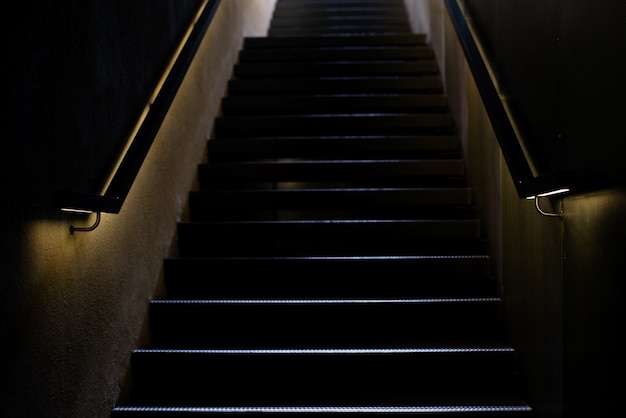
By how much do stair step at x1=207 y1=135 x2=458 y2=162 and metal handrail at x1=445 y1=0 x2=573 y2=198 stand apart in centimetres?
90

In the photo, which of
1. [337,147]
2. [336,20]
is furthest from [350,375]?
[336,20]

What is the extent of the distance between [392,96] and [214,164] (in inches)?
53.4

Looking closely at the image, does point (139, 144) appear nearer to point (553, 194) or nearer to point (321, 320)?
point (321, 320)

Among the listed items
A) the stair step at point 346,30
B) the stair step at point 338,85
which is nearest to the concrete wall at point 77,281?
the stair step at point 338,85

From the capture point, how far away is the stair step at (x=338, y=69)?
466 centimetres

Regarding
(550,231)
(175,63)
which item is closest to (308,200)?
(175,63)

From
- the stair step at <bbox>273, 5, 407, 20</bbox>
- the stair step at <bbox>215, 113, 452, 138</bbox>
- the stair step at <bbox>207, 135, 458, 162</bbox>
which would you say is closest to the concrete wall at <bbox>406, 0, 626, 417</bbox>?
the stair step at <bbox>207, 135, 458, 162</bbox>

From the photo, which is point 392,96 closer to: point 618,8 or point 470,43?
point 470,43

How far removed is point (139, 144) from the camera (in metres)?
2.30

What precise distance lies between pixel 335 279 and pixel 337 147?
1144mm

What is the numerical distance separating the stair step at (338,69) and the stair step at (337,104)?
526 millimetres

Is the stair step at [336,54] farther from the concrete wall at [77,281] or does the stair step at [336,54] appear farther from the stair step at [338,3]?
the stair step at [338,3]

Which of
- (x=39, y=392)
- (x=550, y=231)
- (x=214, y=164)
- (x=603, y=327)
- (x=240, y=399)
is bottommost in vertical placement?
(x=240, y=399)

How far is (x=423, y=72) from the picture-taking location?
4.66 metres
